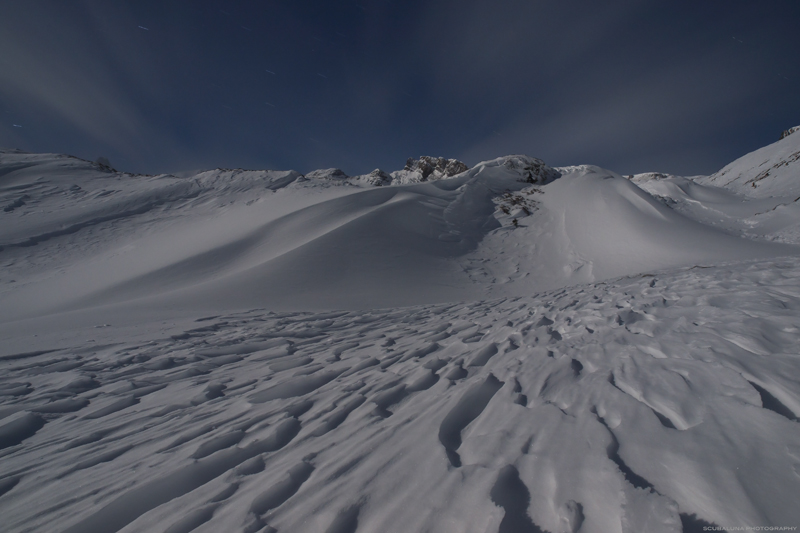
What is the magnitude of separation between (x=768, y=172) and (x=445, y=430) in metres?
43.3

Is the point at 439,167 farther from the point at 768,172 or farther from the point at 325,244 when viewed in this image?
the point at 325,244

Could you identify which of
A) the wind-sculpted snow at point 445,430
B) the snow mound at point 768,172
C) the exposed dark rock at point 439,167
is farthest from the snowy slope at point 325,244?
Result: the exposed dark rock at point 439,167

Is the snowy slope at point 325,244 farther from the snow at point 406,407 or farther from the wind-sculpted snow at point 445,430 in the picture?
the wind-sculpted snow at point 445,430

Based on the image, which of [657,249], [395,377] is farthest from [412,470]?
[657,249]

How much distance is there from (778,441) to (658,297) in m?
3.20

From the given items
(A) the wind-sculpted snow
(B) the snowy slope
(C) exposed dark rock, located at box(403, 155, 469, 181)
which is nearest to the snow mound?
(B) the snowy slope

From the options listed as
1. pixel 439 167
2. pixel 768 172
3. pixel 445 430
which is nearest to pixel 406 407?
pixel 445 430

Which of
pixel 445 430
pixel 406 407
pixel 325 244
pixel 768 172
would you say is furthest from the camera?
pixel 768 172

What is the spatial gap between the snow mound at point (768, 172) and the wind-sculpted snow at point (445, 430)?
28066 mm

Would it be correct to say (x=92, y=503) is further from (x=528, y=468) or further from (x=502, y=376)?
(x=502, y=376)

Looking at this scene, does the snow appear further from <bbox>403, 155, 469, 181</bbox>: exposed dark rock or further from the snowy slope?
<bbox>403, 155, 469, 181</bbox>: exposed dark rock

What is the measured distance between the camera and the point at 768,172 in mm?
28078

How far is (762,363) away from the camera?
7.06 feet

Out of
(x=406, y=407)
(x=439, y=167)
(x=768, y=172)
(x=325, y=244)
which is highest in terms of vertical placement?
(x=439, y=167)
